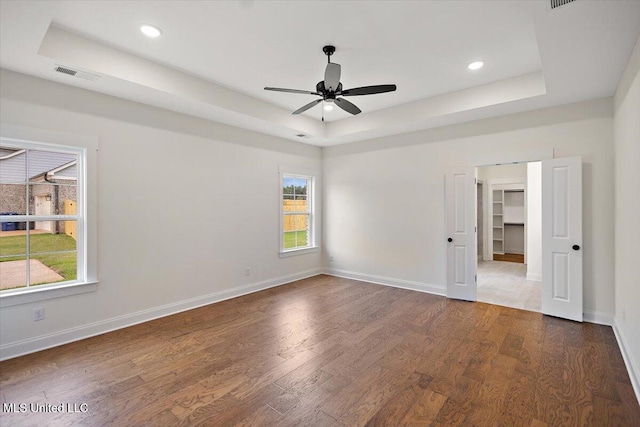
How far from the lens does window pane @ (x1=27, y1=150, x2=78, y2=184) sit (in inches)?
125

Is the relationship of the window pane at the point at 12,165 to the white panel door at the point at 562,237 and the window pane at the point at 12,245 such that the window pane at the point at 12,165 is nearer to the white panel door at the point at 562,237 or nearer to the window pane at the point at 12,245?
the window pane at the point at 12,245

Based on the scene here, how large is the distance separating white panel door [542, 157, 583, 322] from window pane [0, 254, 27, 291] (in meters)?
6.03

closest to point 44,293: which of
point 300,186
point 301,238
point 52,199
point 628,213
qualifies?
point 52,199

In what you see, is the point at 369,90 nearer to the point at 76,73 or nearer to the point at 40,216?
the point at 76,73

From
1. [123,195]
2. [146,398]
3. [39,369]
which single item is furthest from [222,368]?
[123,195]

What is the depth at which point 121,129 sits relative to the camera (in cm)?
368

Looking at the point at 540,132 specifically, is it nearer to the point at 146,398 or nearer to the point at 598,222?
the point at 598,222

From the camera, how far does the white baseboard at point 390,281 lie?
5.08 meters

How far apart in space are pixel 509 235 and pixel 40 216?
415 inches

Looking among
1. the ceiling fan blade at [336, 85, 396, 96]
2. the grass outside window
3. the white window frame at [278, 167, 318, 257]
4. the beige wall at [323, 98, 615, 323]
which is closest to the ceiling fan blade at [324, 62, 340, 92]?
the ceiling fan blade at [336, 85, 396, 96]

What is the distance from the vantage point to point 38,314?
122 inches

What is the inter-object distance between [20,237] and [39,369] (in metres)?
1.31

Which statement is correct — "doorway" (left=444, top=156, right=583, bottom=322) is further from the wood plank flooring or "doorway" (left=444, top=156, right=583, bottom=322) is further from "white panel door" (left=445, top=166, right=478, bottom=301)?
"white panel door" (left=445, top=166, right=478, bottom=301)

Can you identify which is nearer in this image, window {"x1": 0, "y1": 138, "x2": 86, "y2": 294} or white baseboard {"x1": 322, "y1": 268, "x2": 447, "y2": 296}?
window {"x1": 0, "y1": 138, "x2": 86, "y2": 294}
